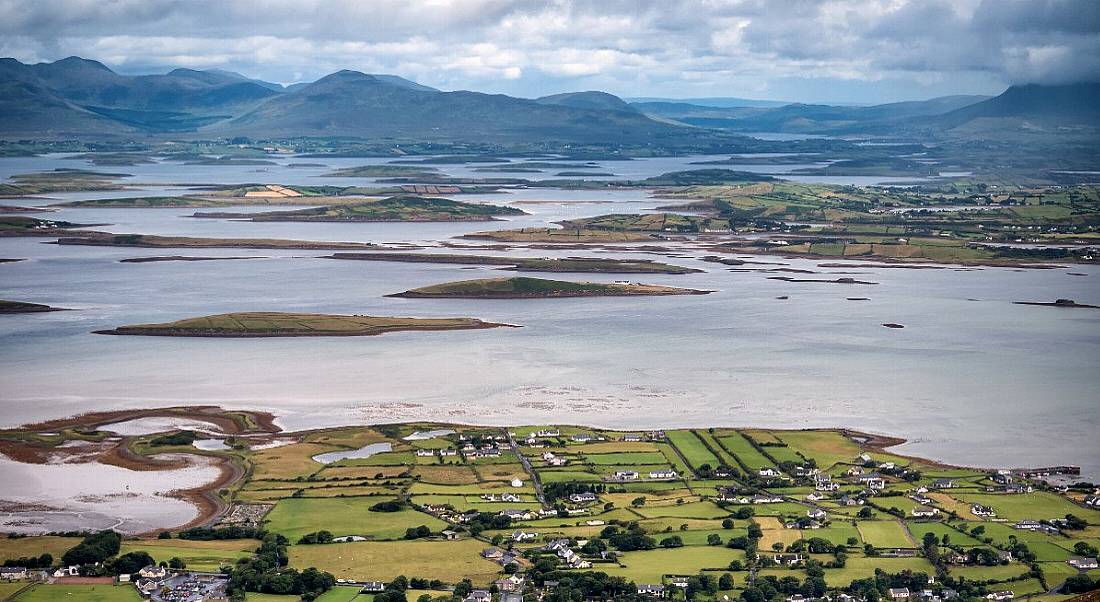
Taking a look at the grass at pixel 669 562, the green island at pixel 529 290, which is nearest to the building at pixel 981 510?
the grass at pixel 669 562

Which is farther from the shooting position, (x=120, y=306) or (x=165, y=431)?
(x=120, y=306)

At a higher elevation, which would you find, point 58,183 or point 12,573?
point 58,183

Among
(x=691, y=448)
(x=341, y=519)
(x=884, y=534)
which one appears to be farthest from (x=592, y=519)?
(x=691, y=448)

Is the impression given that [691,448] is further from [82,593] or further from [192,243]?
[192,243]

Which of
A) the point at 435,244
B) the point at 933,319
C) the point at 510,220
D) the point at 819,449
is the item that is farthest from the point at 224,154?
the point at 819,449

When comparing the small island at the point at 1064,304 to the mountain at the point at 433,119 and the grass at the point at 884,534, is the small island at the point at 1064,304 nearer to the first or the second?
the grass at the point at 884,534

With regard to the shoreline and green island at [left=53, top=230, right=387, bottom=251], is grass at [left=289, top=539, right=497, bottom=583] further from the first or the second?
green island at [left=53, top=230, right=387, bottom=251]

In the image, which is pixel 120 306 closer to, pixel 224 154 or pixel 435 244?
pixel 435 244
